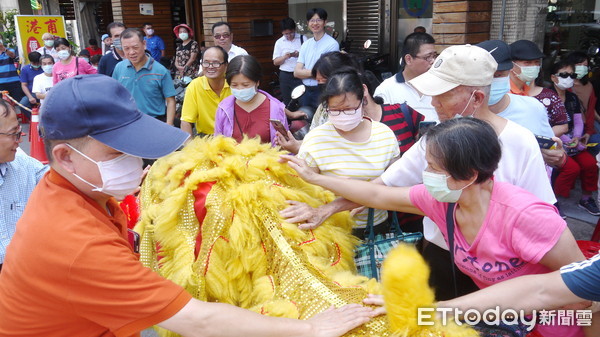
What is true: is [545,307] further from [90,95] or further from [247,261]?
[90,95]

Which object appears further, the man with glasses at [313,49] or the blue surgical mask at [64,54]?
the blue surgical mask at [64,54]

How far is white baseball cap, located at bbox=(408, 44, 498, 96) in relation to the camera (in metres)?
2.25

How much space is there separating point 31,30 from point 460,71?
1305cm

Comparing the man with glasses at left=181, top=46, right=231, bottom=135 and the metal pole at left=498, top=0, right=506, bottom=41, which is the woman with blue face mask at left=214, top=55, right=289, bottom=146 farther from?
the metal pole at left=498, top=0, right=506, bottom=41

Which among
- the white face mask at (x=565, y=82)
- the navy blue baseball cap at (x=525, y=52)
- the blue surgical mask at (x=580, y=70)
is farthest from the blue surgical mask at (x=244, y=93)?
the blue surgical mask at (x=580, y=70)

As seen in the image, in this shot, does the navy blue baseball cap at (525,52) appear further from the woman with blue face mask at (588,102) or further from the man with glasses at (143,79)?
the man with glasses at (143,79)

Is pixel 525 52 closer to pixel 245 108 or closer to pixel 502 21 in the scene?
pixel 502 21

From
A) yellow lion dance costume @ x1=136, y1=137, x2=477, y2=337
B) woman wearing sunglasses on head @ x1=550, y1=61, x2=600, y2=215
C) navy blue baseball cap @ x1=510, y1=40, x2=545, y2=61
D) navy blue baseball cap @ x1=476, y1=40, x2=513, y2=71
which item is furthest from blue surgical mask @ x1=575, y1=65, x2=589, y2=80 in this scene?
yellow lion dance costume @ x1=136, y1=137, x2=477, y2=337

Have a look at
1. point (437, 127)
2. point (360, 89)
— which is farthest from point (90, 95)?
point (360, 89)

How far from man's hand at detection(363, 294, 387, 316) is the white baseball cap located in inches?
41.4

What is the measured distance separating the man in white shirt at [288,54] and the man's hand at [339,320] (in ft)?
20.5

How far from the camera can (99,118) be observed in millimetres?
1403

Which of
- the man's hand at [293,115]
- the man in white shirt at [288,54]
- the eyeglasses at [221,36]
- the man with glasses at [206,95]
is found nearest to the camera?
the man's hand at [293,115]

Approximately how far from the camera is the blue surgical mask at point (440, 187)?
185cm
